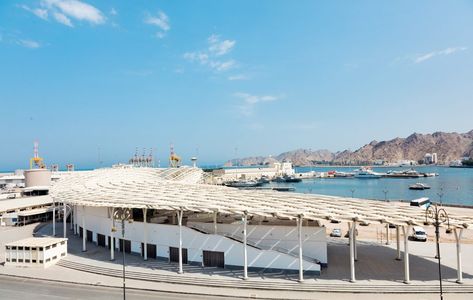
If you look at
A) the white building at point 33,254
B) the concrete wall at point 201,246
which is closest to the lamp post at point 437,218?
the concrete wall at point 201,246

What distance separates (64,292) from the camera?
2489 cm

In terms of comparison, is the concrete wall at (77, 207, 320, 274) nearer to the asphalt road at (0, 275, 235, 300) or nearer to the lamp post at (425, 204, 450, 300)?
the asphalt road at (0, 275, 235, 300)

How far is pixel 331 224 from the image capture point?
5391 centimetres

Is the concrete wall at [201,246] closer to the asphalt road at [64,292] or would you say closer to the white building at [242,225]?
the white building at [242,225]

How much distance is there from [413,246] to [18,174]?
12520cm

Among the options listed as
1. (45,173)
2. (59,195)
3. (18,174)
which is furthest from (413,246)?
(18,174)

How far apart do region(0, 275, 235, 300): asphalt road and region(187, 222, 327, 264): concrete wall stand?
7.18 metres

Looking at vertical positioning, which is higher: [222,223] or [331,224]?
[222,223]

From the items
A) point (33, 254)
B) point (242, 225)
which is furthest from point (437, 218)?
point (33, 254)

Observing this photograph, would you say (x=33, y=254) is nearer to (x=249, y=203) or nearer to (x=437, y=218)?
(x=249, y=203)

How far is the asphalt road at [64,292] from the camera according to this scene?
77.9 ft

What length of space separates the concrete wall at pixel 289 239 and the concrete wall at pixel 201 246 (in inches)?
47.0

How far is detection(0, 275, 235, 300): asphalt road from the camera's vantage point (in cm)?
2375

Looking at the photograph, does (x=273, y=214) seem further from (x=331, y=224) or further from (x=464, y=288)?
(x=331, y=224)
